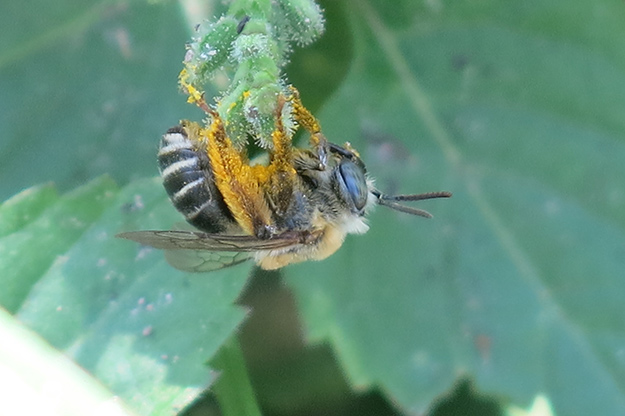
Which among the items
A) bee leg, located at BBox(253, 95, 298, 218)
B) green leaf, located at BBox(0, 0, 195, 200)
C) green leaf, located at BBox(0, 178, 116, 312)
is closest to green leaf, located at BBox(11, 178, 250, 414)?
green leaf, located at BBox(0, 178, 116, 312)

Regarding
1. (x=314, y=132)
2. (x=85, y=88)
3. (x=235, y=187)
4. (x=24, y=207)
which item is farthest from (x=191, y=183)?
(x=85, y=88)

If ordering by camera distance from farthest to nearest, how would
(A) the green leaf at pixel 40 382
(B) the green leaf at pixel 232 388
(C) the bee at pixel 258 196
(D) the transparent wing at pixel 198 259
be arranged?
1. (B) the green leaf at pixel 232 388
2. (D) the transparent wing at pixel 198 259
3. (C) the bee at pixel 258 196
4. (A) the green leaf at pixel 40 382

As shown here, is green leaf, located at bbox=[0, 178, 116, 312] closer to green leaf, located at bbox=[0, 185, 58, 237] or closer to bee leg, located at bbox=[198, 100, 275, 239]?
green leaf, located at bbox=[0, 185, 58, 237]

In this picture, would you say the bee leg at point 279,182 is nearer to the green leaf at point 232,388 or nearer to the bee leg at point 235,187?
the bee leg at point 235,187

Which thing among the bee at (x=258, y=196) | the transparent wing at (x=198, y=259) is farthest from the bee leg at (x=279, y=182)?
the transparent wing at (x=198, y=259)

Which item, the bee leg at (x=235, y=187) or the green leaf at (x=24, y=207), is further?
the green leaf at (x=24, y=207)
